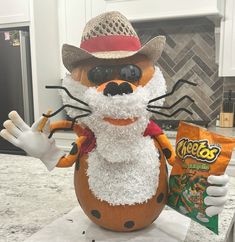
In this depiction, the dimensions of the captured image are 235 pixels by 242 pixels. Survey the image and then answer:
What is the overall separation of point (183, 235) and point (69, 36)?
192cm

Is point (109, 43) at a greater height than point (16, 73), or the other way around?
point (109, 43)

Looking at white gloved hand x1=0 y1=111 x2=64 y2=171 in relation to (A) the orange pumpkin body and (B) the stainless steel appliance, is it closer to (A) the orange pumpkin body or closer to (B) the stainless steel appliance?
(A) the orange pumpkin body

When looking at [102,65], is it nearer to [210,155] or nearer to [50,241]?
[210,155]

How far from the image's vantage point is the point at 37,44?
86.5 inches

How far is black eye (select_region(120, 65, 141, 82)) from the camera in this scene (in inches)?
24.7

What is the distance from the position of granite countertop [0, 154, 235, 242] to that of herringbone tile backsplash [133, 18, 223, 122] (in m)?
1.32

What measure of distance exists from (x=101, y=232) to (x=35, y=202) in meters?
0.27

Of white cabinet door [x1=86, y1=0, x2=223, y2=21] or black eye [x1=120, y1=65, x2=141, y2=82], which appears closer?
black eye [x1=120, y1=65, x2=141, y2=82]

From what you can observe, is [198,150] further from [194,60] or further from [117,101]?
[194,60]

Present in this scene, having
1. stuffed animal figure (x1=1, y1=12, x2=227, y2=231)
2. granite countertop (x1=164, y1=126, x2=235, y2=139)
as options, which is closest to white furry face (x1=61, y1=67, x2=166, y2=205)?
stuffed animal figure (x1=1, y1=12, x2=227, y2=231)

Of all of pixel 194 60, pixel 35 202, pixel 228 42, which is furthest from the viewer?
pixel 194 60

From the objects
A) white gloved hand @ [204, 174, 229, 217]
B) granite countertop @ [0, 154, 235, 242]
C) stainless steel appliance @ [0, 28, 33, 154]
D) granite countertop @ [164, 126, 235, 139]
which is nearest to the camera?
white gloved hand @ [204, 174, 229, 217]

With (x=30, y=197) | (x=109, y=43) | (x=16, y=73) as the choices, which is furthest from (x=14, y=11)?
(x=109, y=43)

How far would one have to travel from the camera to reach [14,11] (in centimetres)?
224
